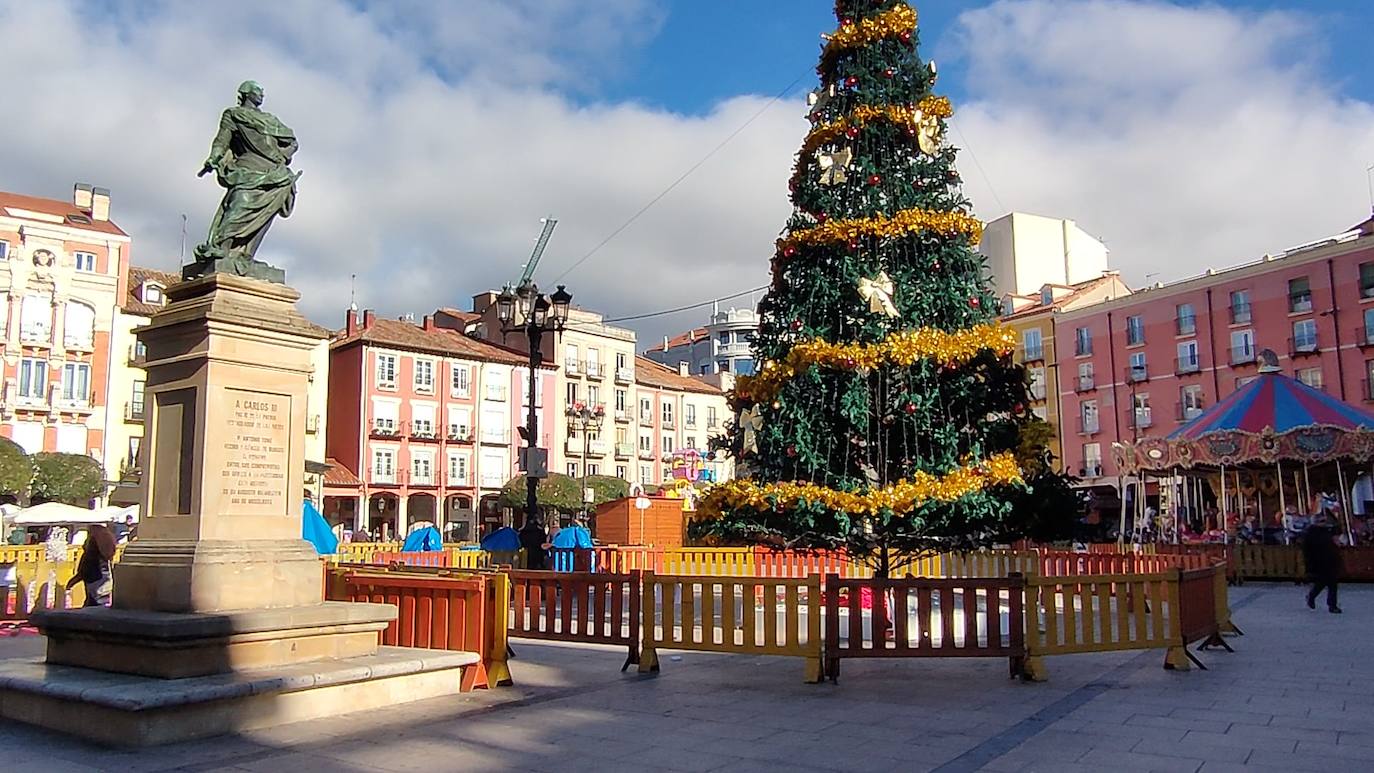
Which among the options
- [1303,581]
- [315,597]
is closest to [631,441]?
[1303,581]

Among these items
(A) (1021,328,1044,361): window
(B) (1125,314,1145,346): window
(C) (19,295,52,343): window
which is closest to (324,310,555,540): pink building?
(C) (19,295,52,343): window

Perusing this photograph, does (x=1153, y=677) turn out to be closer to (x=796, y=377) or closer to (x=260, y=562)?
(x=796, y=377)

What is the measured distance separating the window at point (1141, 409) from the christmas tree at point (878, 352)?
4592 centimetres

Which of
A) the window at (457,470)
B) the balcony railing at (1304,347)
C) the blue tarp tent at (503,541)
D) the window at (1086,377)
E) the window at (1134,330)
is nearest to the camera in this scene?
the blue tarp tent at (503,541)

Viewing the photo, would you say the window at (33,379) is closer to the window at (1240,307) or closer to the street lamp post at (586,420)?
→ the street lamp post at (586,420)

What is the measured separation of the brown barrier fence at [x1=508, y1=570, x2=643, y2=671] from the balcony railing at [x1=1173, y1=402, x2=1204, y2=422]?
48966mm

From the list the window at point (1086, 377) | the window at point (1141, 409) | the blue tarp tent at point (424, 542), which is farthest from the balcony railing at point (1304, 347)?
the blue tarp tent at point (424, 542)

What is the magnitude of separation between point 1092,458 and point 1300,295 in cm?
1368

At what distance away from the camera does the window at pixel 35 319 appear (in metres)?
45.1

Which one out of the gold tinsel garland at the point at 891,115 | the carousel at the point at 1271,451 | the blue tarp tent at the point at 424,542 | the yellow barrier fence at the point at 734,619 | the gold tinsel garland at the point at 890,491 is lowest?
the yellow barrier fence at the point at 734,619

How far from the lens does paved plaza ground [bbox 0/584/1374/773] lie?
6418 mm

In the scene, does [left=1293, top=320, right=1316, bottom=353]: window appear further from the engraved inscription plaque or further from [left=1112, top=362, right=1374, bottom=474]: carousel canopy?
the engraved inscription plaque

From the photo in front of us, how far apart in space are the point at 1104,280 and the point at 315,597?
59255 millimetres

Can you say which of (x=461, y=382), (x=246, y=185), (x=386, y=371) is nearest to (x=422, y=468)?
(x=461, y=382)
